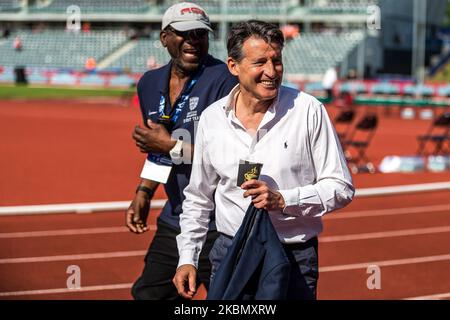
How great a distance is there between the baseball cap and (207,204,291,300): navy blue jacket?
1571 millimetres

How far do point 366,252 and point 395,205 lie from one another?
3103mm

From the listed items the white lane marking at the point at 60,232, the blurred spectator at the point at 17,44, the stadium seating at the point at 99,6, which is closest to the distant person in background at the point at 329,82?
the stadium seating at the point at 99,6

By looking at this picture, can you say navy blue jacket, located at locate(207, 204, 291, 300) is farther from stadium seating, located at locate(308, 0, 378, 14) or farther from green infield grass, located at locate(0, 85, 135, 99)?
stadium seating, located at locate(308, 0, 378, 14)

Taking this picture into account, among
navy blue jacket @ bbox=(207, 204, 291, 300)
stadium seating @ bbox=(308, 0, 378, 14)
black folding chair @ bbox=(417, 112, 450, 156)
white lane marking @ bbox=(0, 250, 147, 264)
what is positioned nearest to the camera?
navy blue jacket @ bbox=(207, 204, 291, 300)

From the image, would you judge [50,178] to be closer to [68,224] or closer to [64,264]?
[68,224]

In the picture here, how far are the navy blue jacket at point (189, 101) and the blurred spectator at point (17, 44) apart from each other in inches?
2026

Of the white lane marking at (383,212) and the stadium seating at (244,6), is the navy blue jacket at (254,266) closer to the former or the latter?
the white lane marking at (383,212)

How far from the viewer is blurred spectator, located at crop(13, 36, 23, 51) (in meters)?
55.2

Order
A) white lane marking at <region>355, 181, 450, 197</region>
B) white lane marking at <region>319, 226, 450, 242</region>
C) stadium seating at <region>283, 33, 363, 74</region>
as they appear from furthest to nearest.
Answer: stadium seating at <region>283, 33, 363, 74</region>
white lane marking at <region>355, 181, 450, 197</region>
white lane marking at <region>319, 226, 450, 242</region>

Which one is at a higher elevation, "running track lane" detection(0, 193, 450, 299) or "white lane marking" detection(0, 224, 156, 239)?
"white lane marking" detection(0, 224, 156, 239)

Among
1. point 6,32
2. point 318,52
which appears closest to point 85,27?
point 6,32

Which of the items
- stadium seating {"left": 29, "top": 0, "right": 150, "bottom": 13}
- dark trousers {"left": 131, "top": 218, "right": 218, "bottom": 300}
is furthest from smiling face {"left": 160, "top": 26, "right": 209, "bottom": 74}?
stadium seating {"left": 29, "top": 0, "right": 150, "bottom": 13}

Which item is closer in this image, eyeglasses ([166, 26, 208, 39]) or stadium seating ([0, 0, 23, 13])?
eyeglasses ([166, 26, 208, 39])

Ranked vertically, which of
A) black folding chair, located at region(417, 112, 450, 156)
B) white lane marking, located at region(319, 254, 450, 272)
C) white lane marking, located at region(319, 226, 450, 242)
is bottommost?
white lane marking, located at region(319, 254, 450, 272)
